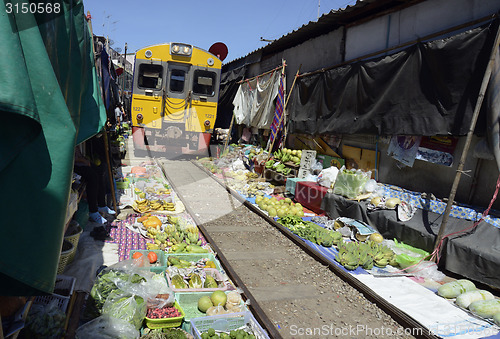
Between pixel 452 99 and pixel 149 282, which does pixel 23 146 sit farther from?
pixel 452 99

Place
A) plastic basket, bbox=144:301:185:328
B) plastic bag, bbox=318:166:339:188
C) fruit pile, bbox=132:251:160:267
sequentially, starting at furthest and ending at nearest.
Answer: plastic bag, bbox=318:166:339:188 → fruit pile, bbox=132:251:160:267 → plastic basket, bbox=144:301:185:328

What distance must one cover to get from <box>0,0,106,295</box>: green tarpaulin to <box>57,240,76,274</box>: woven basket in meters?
2.37

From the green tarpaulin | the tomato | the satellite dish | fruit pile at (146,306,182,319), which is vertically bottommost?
fruit pile at (146,306,182,319)

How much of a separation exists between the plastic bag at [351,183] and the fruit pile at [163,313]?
4.72 meters

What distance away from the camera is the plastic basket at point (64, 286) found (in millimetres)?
3224

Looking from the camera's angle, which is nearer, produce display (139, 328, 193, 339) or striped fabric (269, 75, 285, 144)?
produce display (139, 328, 193, 339)

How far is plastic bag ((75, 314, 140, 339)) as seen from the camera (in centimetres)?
269

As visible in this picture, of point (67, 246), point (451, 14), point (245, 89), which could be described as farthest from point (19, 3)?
point (245, 89)

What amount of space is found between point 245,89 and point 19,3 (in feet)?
47.1

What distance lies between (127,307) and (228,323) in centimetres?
95

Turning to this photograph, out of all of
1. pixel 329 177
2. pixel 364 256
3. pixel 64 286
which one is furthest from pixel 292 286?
pixel 329 177

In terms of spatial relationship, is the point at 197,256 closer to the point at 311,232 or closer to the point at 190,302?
the point at 190,302

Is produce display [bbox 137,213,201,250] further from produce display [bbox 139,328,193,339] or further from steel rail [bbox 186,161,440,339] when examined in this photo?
produce display [bbox 139,328,193,339]

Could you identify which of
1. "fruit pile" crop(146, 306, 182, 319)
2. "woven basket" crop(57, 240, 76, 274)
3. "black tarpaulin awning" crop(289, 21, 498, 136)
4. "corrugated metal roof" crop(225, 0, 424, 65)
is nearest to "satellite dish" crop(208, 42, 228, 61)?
"corrugated metal roof" crop(225, 0, 424, 65)
